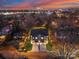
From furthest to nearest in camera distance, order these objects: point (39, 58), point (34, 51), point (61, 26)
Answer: point (61, 26) → point (34, 51) → point (39, 58)

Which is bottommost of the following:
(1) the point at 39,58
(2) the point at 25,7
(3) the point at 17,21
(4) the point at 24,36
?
(1) the point at 39,58

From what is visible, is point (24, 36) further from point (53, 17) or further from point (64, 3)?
point (64, 3)

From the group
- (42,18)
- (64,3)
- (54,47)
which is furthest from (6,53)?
(64,3)

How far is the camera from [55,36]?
4.52 meters

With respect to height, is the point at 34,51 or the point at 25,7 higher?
the point at 25,7

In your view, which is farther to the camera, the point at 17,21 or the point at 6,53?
the point at 17,21


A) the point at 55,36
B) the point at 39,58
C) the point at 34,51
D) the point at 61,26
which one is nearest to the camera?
the point at 39,58

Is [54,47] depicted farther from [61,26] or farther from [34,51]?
[61,26]

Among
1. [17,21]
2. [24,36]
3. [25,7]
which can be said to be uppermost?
[25,7]

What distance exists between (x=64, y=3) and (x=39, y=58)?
168cm

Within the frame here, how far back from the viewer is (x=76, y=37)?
436 centimetres

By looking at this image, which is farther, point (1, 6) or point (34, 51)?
point (1, 6)

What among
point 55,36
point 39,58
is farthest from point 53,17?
point 39,58

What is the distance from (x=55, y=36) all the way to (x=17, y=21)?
121cm
